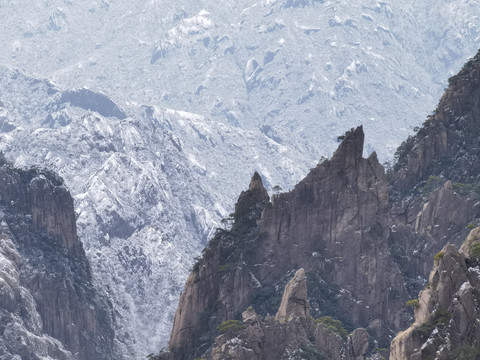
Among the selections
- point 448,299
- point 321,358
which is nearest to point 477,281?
point 448,299

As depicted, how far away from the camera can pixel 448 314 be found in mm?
165625

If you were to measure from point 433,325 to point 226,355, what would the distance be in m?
34.9

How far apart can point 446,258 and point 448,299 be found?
409cm

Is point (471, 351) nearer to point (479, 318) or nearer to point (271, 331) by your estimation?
point (479, 318)

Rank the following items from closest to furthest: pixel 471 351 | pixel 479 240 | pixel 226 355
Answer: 1. pixel 471 351
2. pixel 479 240
3. pixel 226 355

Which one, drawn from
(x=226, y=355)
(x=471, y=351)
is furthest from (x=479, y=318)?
(x=226, y=355)

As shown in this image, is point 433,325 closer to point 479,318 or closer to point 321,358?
point 479,318

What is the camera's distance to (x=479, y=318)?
162m

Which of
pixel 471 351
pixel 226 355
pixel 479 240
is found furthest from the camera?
pixel 226 355

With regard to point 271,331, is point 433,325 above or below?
below

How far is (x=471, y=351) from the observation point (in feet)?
522

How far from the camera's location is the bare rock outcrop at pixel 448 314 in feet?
534

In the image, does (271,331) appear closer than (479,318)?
No

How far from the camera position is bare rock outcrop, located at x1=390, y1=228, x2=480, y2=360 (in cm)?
16275
